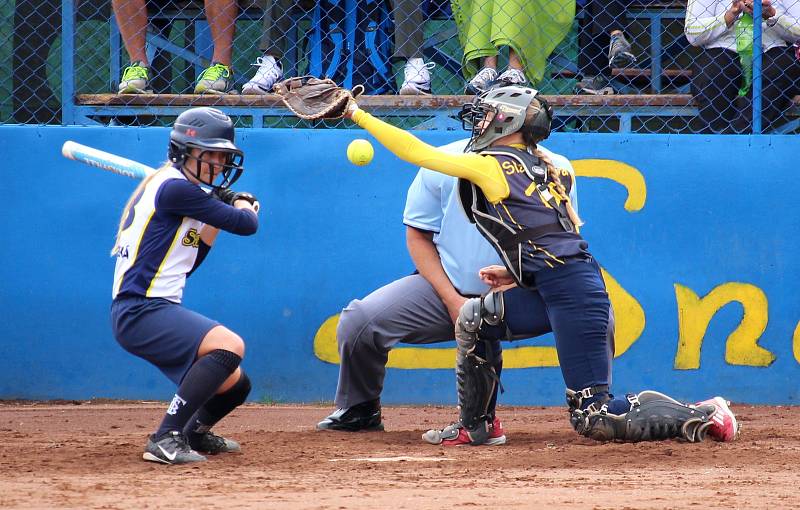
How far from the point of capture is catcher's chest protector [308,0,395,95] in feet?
25.2

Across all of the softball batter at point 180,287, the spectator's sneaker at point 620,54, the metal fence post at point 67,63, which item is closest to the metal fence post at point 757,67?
the spectator's sneaker at point 620,54

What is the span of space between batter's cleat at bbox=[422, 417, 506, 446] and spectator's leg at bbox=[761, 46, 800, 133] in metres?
3.24

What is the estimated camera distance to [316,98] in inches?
203

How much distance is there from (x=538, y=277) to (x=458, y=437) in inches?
34.0

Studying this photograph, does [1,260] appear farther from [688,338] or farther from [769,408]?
[769,408]

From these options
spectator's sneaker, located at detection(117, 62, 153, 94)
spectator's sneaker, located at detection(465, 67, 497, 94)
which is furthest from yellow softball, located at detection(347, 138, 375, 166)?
spectator's sneaker, located at detection(117, 62, 153, 94)

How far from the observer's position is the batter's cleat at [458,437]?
520 cm

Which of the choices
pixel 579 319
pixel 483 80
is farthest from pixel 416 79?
pixel 579 319

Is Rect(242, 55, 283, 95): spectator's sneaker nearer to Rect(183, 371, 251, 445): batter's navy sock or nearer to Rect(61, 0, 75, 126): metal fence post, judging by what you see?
Rect(61, 0, 75, 126): metal fence post

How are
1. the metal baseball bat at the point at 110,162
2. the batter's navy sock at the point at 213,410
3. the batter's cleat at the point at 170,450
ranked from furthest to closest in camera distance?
the metal baseball bat at the point at 110,162 → the batter's navy sock at the point at 213,410 → the batter's cleat at the point at 170,450

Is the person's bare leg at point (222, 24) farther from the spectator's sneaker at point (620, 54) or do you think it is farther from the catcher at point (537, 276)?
the catcher at point (537, 276)

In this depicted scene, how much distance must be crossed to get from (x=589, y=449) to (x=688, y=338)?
2338 millimetres

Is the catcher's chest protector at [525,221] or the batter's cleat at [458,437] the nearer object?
the catcher's chest protector at [525,221]

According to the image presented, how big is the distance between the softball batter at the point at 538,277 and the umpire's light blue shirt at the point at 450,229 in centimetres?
58
